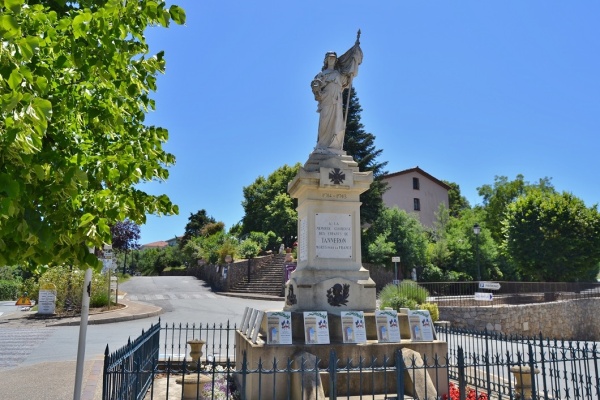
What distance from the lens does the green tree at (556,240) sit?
108 feet

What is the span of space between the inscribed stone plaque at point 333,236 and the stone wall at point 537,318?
1387 centimetres

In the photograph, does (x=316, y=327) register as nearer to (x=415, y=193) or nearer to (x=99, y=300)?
(x=99, y=300)

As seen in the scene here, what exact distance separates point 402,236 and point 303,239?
28.2 m

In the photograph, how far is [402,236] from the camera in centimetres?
3556

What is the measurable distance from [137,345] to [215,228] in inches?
2134

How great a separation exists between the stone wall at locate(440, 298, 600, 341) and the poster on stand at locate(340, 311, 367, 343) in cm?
1442

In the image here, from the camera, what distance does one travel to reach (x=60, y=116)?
12.3 feet

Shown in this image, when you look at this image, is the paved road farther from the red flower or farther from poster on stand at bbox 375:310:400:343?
the red flower

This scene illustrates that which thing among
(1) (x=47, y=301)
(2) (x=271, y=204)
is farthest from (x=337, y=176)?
(2) (x=271, y=204)

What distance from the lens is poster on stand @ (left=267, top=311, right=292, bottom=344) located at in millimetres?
6641

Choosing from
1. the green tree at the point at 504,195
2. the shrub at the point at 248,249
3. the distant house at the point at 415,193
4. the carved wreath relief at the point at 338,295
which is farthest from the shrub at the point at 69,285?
the green tree at the point at 504,195

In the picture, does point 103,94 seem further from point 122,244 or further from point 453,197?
point 453,197

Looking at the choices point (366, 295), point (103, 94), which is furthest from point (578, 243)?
point (103, 94)

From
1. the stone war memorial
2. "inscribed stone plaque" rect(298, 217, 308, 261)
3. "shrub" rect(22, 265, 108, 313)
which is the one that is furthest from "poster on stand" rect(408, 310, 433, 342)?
"shrub" rect(22, 265, 108, 313)
